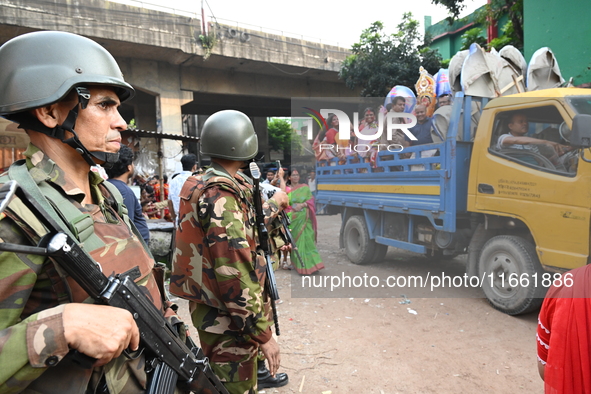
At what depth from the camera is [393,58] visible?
9.61 m

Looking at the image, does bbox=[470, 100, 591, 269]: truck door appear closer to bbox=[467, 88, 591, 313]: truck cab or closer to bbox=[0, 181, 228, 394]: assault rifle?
bbox=[467, 88, 591, 313]: truck cab

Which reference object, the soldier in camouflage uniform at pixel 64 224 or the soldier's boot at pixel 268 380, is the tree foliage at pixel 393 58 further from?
the soldier in camouflage uniform at pixel 64 224

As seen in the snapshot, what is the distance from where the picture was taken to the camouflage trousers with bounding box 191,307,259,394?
179 centimetres

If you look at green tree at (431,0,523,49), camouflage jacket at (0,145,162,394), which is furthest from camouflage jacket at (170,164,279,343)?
green tree at (431,0,523,49)

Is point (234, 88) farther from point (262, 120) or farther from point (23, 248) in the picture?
point (23, 248)

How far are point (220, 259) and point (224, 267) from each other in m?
0.04

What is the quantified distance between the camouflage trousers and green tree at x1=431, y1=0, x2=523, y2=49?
8.47 meters

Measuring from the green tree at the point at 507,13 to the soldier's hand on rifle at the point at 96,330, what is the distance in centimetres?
909

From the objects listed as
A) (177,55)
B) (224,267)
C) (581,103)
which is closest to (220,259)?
(224,267)

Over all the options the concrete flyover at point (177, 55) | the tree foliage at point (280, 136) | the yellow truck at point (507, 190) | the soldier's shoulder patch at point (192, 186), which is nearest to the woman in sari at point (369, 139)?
the yellow truck at point (507, 190)

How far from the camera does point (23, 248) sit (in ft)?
2.25

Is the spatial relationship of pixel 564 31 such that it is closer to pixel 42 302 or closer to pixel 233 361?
pixel 233 361

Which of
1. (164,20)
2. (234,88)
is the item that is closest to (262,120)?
(234,88)

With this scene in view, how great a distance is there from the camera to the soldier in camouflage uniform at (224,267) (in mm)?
1628
